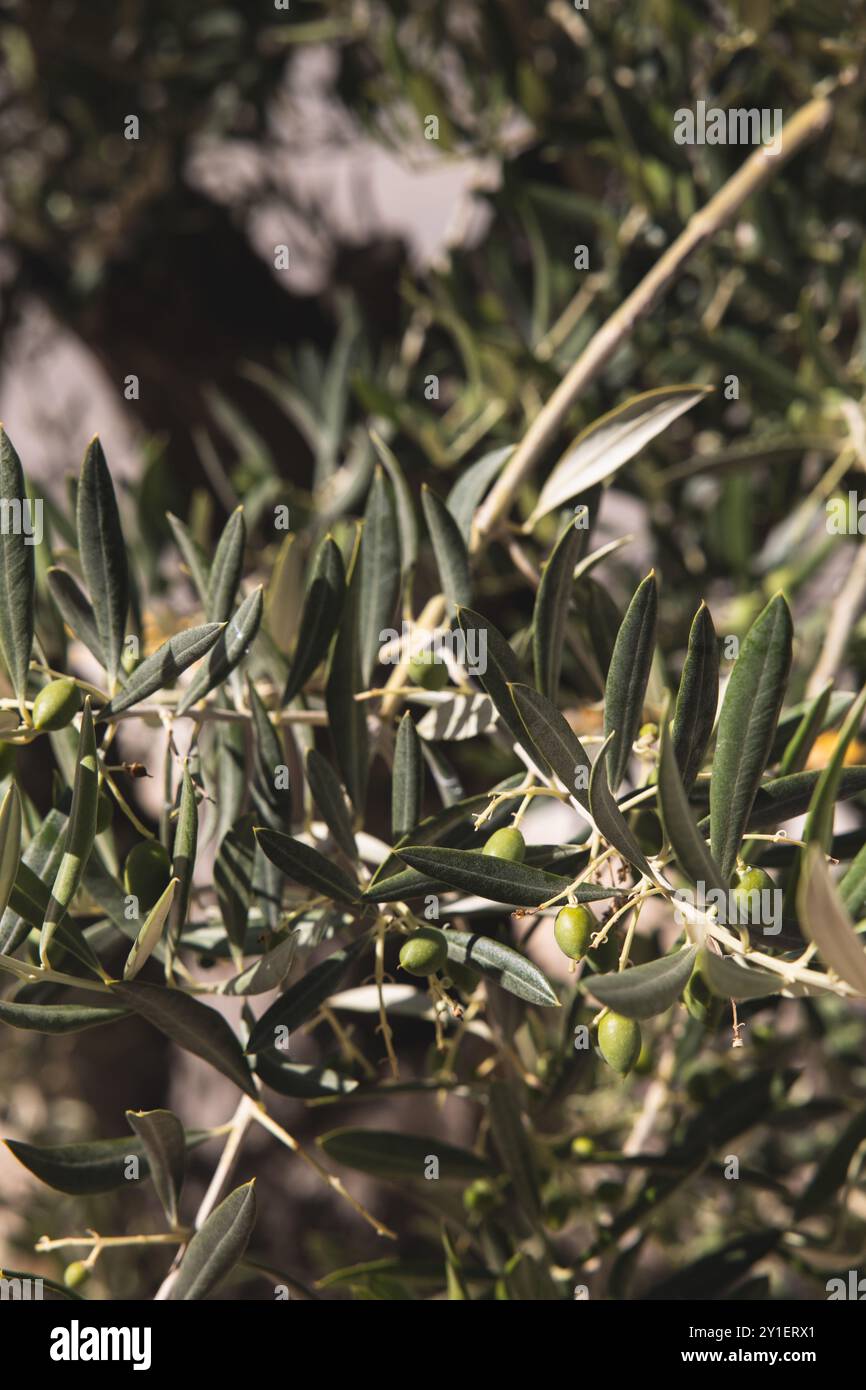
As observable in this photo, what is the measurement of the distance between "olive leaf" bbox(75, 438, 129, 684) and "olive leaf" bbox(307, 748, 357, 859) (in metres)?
0.13

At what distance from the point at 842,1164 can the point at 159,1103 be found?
1.54 metres

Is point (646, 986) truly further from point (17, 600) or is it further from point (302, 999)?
point (17, 600)

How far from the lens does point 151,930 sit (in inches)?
19.4

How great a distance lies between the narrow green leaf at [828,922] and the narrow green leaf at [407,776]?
0.81 ft

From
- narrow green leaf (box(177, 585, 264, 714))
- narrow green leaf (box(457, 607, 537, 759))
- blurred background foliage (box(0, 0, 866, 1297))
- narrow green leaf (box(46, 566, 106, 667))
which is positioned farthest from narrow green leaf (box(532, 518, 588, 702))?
blurred background foliage (box(0, 0, 866, 1297))

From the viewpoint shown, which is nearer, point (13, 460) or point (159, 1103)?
point (13, 460)

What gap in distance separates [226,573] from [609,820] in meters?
0.27

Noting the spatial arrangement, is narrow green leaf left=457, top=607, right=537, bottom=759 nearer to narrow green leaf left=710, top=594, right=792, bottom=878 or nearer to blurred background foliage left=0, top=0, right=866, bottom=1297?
narrow green leaf left=710, top=594, right=792, bottom=878

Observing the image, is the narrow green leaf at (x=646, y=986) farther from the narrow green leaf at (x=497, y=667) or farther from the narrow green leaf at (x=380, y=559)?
the narrow green leaf at (x=380, y=559)

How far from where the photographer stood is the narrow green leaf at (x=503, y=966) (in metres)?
0.51
